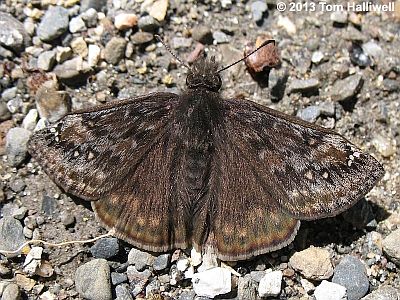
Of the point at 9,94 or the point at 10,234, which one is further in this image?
the point at 9,94

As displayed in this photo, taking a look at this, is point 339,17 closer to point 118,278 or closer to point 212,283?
point 212,283

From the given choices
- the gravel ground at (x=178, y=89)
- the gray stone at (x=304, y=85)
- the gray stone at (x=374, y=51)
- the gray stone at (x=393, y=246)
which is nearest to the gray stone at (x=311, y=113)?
the gravel ground at (x=178, y=89)

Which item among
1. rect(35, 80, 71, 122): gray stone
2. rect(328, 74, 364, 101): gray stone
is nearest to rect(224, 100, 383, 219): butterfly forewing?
rect(328, 74, 364, 101): gray stone

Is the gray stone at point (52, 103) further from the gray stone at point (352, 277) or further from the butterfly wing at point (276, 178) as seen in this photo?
the gray stone at point (352, 277)

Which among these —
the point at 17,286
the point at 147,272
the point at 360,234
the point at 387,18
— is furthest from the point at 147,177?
the point at 387,18

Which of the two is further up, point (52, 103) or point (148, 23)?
point (148, 23)

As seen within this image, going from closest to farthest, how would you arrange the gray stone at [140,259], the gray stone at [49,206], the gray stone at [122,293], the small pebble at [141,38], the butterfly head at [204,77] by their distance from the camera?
the gray stone at [122,293] < the gray stone at [140,259] < the butterfly head at [204,77] < the gray stone at [49,206] < the small pebble at [141,38]

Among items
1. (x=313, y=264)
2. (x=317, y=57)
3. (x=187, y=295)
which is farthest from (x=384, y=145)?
(x=187, y=295)
